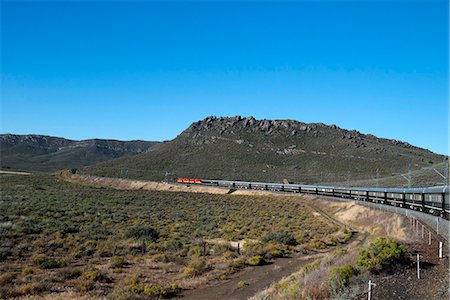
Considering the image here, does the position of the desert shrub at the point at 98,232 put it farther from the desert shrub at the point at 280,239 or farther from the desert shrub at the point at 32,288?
the desert shrub at the point at 280,239

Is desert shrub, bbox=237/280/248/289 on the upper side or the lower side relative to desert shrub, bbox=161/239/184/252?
lower

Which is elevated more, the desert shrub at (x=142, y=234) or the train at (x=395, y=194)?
the train at (x=395, y=194)

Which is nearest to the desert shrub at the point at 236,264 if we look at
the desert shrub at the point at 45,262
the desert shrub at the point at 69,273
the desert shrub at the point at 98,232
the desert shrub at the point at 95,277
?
the desert shrub at the point at 95,277

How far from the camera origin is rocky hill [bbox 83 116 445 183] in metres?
113

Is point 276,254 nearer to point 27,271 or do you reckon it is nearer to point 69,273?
point 69,273

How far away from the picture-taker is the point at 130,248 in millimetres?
23531

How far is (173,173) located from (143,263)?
335 ft

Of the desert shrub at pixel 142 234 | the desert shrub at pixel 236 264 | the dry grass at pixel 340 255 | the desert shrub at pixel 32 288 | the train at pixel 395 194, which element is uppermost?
the train at pixel 395 194

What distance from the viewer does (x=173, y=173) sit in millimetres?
122125

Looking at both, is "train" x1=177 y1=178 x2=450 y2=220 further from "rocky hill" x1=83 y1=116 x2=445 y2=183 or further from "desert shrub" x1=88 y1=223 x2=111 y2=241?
"rocky hill" x1=83 y1=116 x2=445 y2=183

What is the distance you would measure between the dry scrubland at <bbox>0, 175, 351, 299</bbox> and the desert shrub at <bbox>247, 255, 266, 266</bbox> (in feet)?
0.05

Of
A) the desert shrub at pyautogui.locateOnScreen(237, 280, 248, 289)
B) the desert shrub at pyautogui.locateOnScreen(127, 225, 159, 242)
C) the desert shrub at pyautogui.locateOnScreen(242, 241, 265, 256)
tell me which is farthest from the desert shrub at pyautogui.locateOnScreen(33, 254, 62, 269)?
the desert shrub at pyautogui.locateOnScreen(242, 241, 265, 256)

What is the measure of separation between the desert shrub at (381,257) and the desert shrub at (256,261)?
23.0 feet

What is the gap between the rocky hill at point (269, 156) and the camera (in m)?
113
